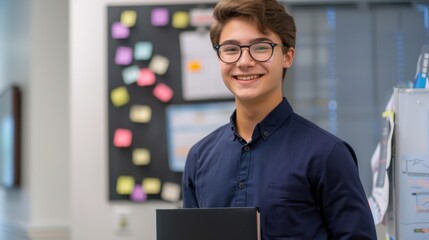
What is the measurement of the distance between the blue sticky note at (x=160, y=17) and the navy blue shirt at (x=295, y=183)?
186cm

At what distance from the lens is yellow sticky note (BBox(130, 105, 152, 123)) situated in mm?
3131

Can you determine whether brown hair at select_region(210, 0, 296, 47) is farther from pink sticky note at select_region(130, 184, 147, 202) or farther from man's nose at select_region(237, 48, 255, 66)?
pink sticky note at select_region(130, 184, 147, 202)

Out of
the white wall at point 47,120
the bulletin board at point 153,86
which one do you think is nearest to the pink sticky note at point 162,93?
the bulletin board at point 153,86

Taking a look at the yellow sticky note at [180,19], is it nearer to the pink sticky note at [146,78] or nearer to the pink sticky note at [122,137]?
the pink sticky note at [146,78]

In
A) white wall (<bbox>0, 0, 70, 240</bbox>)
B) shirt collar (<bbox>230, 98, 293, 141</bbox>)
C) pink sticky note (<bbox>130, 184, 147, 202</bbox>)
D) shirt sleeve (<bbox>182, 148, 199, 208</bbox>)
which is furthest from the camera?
white wall (<bbox>0, 0, 70, 240</bbox>)

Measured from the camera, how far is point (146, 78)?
10.3ft

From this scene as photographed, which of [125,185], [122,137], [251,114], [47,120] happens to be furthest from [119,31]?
[251,114]

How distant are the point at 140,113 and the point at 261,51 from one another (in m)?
1.86

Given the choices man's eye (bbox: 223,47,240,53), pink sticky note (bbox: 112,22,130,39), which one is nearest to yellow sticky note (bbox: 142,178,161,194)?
pink sticky note (bbox: 112,22,130,39)

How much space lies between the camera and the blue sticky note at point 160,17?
3150 millimetres

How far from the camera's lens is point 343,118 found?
11.5ft

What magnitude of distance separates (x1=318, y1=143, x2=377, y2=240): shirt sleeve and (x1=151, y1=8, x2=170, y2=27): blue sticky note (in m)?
2.00

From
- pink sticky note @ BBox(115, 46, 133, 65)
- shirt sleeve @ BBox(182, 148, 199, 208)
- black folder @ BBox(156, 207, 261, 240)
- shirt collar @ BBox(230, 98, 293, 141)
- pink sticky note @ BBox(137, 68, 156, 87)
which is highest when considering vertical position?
pink sticky note @ BBox(115, 46, 133, 65)

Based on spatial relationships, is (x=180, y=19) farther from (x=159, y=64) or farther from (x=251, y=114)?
(x=251, y=114)
